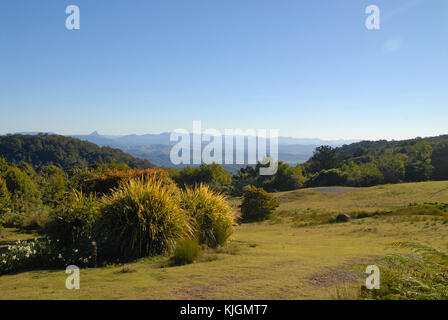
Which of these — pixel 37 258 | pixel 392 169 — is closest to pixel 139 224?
pixel 37 258

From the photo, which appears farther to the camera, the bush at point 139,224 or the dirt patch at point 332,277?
the bush at point 139,224

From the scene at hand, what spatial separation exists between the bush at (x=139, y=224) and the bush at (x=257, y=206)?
52.1 feet

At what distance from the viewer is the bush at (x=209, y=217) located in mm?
9828

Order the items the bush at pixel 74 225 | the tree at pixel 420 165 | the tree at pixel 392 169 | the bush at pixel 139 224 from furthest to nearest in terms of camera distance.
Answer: the tree at pixel 420 165 → the tree at pixel 392 169 → the bush at pixel 74 225 → the bush at pixel 139 224

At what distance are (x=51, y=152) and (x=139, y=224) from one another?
72.1 m

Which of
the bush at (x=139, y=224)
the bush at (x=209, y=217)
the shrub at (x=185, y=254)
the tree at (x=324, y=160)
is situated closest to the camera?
the shrub at (x=185, y=254)

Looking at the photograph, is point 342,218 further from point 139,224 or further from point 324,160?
point 324,160

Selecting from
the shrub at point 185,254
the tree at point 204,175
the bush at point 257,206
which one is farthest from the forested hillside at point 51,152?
the shrub at point 185,254

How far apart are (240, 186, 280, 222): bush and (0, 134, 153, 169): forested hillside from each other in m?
44.3

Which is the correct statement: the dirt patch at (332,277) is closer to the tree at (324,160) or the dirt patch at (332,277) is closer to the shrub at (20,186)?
the shrub at (20,186)

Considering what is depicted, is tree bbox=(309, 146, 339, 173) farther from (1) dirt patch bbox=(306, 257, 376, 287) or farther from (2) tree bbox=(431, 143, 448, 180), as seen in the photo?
(1) dirt patch bbox=(306, 257, 376, 287)

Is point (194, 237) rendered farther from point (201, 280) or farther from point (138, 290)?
point (138, 290)

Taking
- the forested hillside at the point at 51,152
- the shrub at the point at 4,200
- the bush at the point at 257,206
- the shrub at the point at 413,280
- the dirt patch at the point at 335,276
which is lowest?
the bush at the point at 257,206
